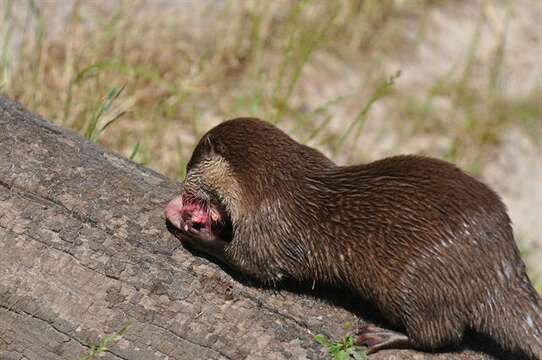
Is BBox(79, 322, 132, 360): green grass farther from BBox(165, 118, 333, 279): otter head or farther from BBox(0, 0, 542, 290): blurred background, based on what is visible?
BBox(0, 0, 542, 290): blurred background

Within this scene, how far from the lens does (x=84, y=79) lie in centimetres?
506

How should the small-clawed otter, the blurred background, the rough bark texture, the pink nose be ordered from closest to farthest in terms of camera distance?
the rough bark texture
the small-clawed otter
the pink nose
the blurred background

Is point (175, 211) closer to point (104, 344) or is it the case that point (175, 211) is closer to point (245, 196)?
point (245, 196)

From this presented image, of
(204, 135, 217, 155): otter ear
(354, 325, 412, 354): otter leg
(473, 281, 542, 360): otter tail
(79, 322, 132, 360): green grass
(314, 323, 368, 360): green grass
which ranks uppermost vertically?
(473, 281, 542, 360): otter tail

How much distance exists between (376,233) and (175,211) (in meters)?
0.71

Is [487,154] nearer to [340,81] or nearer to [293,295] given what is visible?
[340,81]

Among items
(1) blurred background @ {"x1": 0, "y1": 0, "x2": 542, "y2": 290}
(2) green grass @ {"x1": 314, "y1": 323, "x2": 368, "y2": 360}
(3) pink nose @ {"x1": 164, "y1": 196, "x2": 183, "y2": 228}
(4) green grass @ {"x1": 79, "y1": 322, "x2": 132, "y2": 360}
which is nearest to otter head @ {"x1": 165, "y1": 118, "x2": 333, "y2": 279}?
(3) pink nose @ {"x1": 164, "y1": 196, "x2": 183, "y2": 228}

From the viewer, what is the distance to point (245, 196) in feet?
10.8

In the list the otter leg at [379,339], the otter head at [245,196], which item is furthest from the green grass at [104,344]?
the otter leg at [379,339]

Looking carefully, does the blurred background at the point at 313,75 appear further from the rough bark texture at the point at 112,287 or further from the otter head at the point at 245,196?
the rough bark texture at the point at 112,287

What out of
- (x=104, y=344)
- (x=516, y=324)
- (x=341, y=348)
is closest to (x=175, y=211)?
(x=104, y=344)

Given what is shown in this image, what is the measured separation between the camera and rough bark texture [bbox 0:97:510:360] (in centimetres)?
279

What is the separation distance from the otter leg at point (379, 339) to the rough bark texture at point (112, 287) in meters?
0.03

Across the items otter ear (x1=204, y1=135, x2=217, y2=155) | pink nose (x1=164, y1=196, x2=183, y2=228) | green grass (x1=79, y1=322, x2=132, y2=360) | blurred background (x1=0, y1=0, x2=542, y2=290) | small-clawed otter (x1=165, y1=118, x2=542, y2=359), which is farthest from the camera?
blurred background (x1=0, y1=0, x2=542, y2=290)
